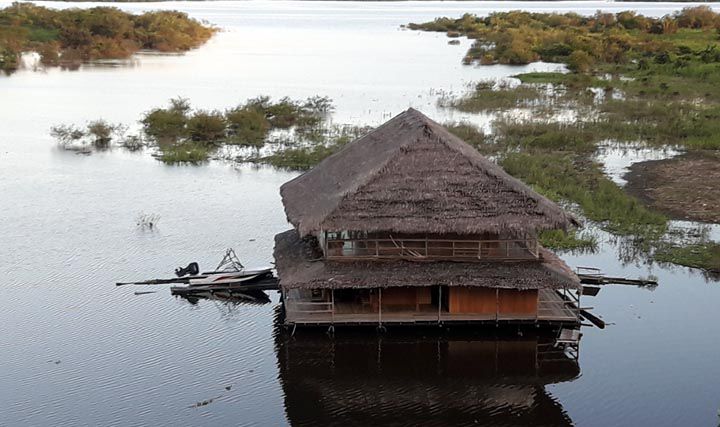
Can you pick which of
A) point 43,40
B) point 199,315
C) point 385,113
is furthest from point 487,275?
point 43,40

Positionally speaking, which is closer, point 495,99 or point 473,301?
point 473,301

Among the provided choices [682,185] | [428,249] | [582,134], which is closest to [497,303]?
[428,249]

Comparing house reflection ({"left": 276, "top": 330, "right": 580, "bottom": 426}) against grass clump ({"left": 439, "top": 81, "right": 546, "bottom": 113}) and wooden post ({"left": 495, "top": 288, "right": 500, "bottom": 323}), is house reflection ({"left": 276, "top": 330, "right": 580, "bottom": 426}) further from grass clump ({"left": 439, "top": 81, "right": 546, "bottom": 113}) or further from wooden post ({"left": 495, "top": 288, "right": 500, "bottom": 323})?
grass clump ({"left": 439, "top": 81, "right": 546, "bottom": 113})

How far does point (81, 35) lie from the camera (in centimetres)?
7619

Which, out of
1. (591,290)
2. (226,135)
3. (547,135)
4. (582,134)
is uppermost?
(547,135)

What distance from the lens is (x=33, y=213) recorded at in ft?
104

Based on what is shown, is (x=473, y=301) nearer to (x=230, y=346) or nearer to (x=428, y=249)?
(x=428, y=249)

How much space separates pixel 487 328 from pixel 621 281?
5433 millimetres

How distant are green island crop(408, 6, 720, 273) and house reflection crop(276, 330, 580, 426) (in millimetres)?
8455

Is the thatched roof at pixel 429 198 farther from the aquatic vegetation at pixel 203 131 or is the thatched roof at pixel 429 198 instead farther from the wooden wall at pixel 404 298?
the aquatic vegetation at pixel 203 131

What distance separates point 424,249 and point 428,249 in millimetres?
100

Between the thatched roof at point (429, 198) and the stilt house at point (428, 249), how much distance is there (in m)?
0.02

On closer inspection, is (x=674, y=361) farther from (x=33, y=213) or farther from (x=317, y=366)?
(x=33, y=213)

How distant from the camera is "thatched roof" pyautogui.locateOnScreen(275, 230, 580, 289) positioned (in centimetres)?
2078
